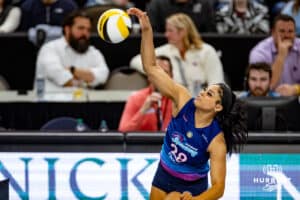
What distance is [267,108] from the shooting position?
8.30m

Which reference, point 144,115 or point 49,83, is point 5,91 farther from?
point 144,115

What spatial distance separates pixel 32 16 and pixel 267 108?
3867 millimetres

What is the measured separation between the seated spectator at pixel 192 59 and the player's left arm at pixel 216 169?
10.7ft

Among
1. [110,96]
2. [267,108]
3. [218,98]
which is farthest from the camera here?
[110,96]

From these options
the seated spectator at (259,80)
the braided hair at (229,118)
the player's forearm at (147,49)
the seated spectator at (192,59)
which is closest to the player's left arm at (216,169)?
the braided hair at (229,118)

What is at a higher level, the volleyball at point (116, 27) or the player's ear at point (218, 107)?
the volleyball at point (116, 27)

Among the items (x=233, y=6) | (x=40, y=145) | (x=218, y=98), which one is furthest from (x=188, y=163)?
(x=233, y=6)

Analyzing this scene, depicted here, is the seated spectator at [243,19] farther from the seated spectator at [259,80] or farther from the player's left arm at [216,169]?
the player's left arm at [216,169]

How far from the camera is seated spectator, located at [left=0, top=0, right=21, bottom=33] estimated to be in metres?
11.2

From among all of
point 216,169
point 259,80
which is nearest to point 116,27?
point 216,169

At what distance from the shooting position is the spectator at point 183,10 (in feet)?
36.3

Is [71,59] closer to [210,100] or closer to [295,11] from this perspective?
[295,11]

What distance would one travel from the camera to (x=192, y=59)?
1012 centimetres

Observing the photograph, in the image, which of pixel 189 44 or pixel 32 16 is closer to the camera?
pixel 189 44
